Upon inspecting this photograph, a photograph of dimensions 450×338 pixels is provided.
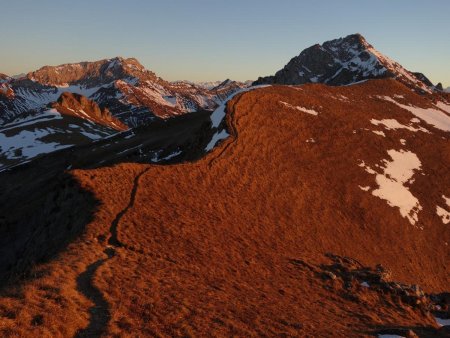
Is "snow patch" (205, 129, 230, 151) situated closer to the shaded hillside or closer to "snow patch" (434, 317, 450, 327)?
the shaded hillside

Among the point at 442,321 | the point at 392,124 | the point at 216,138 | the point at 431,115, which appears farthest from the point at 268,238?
the point at 431,115

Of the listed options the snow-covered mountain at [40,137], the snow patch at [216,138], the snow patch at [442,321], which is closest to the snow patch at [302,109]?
the snow patch at [216,138]

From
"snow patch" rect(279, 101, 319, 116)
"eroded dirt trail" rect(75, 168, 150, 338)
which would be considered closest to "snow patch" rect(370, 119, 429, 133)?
"snow patch" rect(279, 101, 319, 116)

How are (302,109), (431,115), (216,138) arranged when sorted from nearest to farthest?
(216,138) → (302,109) → (431,115)

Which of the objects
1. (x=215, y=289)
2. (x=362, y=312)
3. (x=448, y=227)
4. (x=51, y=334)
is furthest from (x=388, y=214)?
(x=51, y=334)

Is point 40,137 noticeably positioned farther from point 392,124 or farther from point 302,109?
point 392,124

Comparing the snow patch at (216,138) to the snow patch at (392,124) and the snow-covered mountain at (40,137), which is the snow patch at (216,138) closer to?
the snow patch at (392,124)
